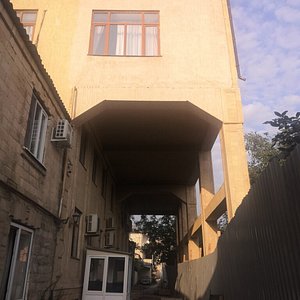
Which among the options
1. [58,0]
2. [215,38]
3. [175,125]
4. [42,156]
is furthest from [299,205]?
[58,0]

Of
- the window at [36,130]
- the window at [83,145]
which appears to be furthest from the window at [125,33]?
the window at [36,130]

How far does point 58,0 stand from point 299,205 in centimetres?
1324

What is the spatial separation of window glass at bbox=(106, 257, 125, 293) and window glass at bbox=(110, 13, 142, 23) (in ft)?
29.7

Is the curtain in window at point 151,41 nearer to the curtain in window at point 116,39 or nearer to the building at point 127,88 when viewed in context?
the building at point 127,88

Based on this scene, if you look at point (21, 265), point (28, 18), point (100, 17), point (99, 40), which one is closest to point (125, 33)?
point (99, 40)

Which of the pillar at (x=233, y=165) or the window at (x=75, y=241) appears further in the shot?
the window at (x=75, y=241)

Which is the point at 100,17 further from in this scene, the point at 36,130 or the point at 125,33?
the point at 36,130

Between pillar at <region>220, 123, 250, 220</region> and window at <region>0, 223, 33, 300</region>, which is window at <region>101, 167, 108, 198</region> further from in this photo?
window at <region>0, 223, 33, 300</region>

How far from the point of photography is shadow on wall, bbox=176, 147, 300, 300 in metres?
3.77

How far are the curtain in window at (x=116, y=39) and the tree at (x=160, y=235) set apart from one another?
3123cm

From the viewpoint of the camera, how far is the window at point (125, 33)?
43.5 feet

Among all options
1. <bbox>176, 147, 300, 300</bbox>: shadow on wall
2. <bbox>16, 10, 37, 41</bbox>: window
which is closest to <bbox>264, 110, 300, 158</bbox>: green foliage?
<bbox>176, 147, 300, 300</bbox>: shadow on wall

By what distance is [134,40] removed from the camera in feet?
44.4

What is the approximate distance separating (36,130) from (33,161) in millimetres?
947
